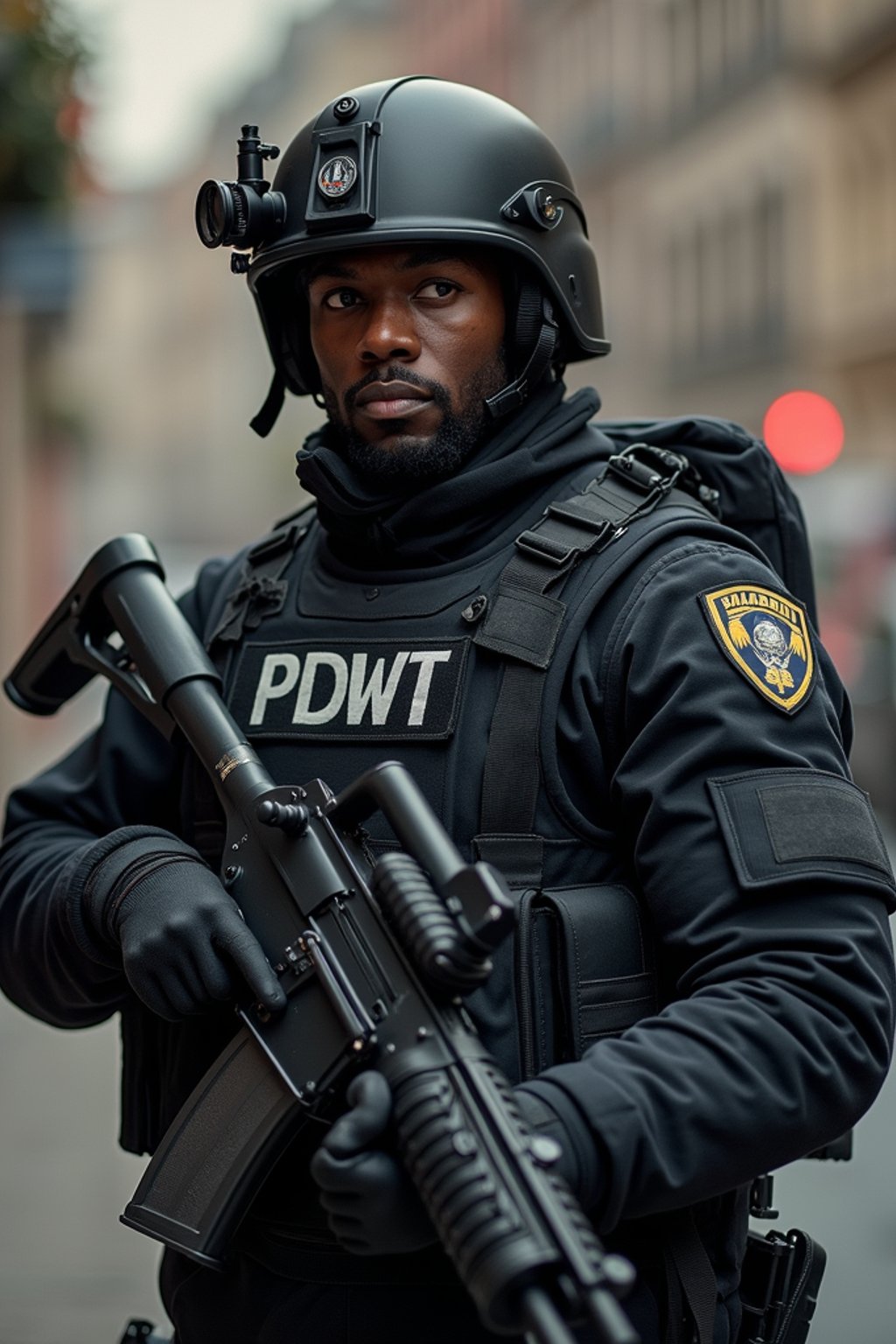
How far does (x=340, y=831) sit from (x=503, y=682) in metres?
0.27

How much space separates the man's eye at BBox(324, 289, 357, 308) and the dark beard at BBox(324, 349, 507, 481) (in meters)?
0.11

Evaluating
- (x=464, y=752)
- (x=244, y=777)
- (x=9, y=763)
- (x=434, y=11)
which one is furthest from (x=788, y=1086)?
(x=434, y=11)

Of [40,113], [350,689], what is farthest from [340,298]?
[40,113]

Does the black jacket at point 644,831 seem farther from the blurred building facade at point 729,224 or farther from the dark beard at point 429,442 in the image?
the blurred building facade at point 729,224

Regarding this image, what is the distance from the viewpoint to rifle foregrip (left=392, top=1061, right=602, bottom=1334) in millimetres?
1506

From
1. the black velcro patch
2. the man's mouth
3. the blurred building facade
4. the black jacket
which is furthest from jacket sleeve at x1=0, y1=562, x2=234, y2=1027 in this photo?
the blurred building facade

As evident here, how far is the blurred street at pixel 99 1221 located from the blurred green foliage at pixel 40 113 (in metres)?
3.30

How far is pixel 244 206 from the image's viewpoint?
2.36 m

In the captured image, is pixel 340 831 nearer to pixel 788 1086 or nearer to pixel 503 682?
pixel 503 682

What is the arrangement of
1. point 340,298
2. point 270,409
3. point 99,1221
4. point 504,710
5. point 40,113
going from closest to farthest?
1. point 504,710
2. point 340,298
3. point 270,409
4. point 99,1221
5. point 40,113

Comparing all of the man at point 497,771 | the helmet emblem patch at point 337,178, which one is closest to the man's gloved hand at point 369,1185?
the man at point 497,771

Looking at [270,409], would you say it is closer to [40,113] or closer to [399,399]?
[399,399]

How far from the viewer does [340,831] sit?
6.50ft

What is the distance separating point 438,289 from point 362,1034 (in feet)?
3.43
